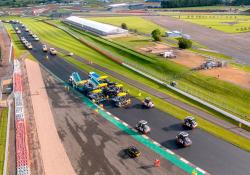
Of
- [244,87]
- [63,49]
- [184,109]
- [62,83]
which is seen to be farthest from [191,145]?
[63,49]

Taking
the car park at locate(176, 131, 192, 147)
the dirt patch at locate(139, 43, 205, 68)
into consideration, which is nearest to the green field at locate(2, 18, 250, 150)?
the dirt patch at locate(139, 43, 205, 68)

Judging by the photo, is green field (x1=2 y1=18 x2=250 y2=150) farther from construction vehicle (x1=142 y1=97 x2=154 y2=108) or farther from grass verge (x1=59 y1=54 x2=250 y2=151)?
construction vehicle (x1=142 y1=97 x2=154 y2=108)

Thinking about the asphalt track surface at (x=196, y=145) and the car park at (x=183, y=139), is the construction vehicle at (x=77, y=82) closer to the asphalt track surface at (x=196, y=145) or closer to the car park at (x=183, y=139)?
the asphalt track surface at (x=196, y=145)

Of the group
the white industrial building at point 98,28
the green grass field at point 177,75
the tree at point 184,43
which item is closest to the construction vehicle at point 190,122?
the green grass field at point 177,75

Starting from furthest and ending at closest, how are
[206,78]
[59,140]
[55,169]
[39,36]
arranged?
1. [39,36]
2. [206,78]
3. [59,140]
4. [55,169]

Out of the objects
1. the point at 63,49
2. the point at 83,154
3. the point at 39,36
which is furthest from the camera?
the point at 39,36

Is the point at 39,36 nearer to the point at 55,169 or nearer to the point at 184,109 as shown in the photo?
the point at 184,109

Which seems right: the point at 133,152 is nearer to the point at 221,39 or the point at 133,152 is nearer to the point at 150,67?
the point at 150,67

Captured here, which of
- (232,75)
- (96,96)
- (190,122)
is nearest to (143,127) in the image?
(190,122)
